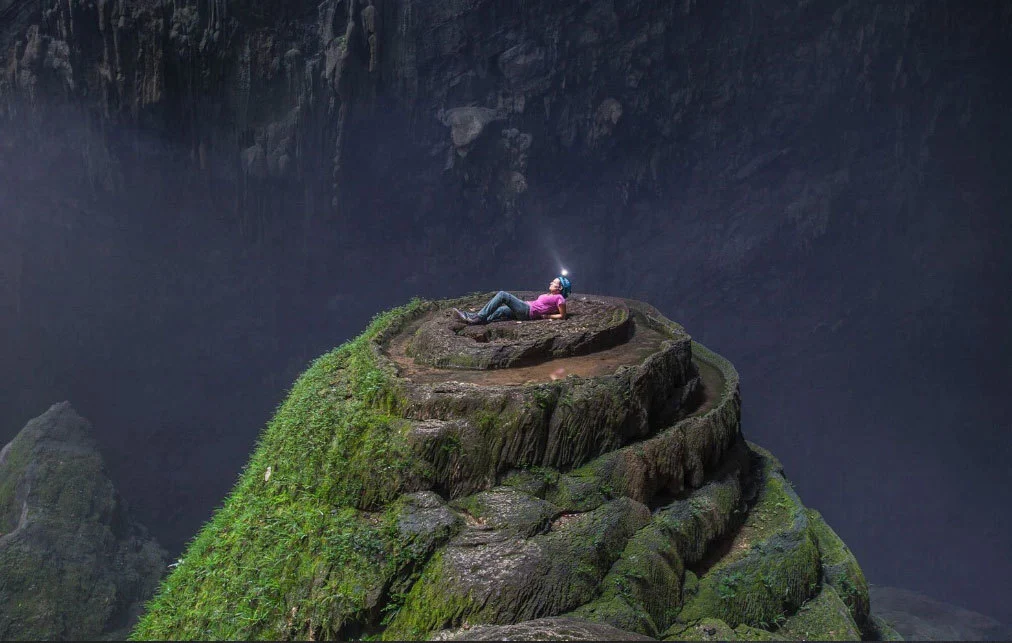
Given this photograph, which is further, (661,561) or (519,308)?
(519,308)

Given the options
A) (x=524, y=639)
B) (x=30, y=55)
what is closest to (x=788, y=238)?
(x=524, y=639)

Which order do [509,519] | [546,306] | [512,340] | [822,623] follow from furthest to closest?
[546,306], [512,340], [822,623], [509,519]

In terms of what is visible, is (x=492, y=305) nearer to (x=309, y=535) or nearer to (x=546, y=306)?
(x=546, y=306)

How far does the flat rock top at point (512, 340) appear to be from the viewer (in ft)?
28.9

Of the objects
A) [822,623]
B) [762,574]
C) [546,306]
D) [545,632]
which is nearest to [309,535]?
[545,632]

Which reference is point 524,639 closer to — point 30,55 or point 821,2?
point 30,55

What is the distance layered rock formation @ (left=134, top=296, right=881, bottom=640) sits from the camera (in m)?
6.04

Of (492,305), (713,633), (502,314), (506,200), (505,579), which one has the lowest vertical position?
(713,633)

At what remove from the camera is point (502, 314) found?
415 inches

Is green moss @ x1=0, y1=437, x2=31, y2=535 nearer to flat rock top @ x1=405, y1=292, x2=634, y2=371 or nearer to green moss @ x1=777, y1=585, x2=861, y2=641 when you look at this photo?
flat rock top @ x1=405, y1=292, x2=634, y2=371

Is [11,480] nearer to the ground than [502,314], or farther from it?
nearer to the ground

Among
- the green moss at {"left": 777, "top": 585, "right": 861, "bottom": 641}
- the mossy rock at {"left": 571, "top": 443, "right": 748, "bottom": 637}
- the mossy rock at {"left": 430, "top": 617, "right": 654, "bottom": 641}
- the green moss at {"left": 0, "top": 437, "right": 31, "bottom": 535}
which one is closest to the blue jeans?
the mossy rock at {"left": 571, "top": 443, "right": 748, "bottom": 637}

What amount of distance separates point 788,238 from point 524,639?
32222mm

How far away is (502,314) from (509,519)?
4530 mm
